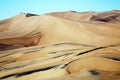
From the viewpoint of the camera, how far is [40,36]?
47.1ft

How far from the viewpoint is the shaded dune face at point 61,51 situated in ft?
16.7

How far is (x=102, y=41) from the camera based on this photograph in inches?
459

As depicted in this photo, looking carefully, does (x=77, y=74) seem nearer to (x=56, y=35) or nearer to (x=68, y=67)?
(x=68, y=67)

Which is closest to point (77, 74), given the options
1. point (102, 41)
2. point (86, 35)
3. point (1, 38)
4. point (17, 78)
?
point (17, 78)

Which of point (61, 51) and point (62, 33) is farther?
point (62, 33)

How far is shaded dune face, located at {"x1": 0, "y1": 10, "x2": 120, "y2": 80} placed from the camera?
16.7 feet

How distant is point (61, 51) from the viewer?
8.45 metres

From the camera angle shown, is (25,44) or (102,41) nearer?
(102,41)

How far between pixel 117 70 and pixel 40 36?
9.84m

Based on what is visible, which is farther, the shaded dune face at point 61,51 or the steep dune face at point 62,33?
the steep dune face at point 62,33

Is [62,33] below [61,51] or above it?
above

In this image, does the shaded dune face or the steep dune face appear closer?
the shaded dune face

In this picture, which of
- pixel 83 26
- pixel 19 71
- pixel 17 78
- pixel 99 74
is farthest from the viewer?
pixel 83 26

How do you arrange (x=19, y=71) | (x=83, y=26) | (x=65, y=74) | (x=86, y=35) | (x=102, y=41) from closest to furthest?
(x=65, y=74) < (x=19, y=71) < (x=102, y=41) < (x=86, y=35) < (x=83, y=26)
